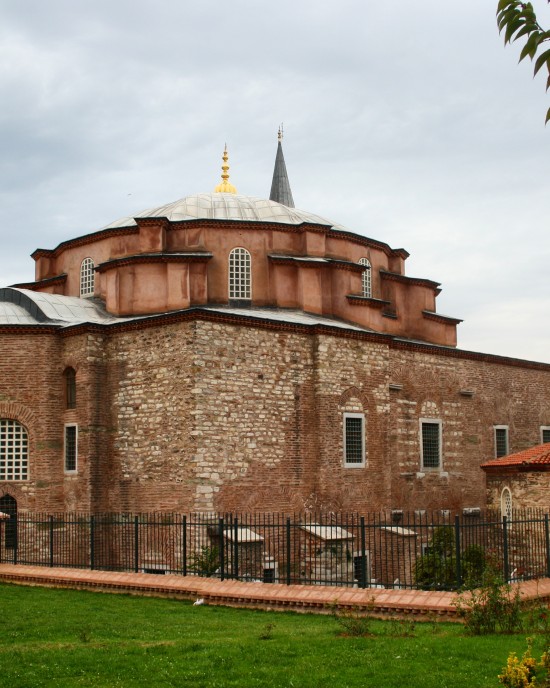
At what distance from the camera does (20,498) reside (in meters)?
19.1

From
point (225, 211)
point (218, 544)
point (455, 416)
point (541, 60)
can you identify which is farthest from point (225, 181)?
point (541, 60)

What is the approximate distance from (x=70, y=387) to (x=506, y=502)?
10904 millimetres

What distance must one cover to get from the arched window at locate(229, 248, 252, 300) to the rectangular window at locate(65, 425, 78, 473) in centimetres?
558

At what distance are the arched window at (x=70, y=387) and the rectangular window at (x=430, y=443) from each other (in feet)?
33.2

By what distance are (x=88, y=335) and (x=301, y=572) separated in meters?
7.29

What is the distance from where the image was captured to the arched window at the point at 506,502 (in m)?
20.1

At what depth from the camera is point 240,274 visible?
74.1 feet

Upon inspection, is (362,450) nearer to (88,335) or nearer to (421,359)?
(421,359)

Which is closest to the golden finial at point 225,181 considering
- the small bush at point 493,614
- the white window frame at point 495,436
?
the white window frame at point 495,436

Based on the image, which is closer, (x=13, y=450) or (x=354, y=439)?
(x=13, y=450)

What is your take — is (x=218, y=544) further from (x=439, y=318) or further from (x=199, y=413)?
(x=439, y=318)

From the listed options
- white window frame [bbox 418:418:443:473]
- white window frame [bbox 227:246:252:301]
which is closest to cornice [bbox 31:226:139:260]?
white window frame [bbox 227:246:252:301]

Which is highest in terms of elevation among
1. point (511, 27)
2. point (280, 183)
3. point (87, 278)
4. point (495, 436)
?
point (280, 183)

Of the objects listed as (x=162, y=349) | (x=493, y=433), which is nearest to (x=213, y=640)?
(x=162, y=349)
